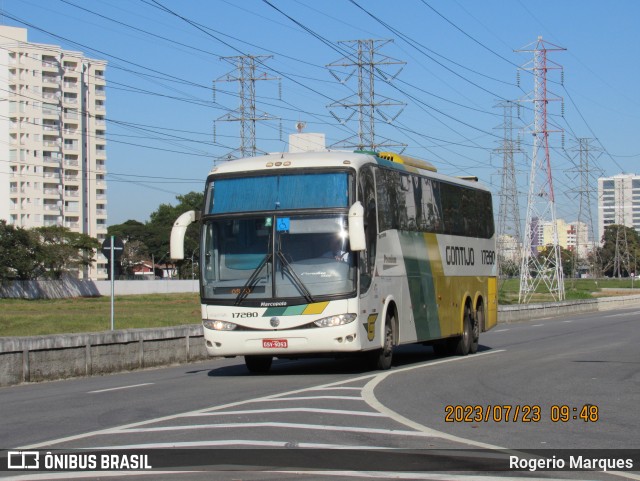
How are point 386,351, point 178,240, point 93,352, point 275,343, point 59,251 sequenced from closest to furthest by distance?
point 275,343, point 178,240, point 386,351, point 93,352, point 59,251

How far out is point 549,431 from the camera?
11078mm

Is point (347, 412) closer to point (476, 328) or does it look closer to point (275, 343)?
point (275, 343)

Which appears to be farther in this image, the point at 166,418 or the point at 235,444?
the point at 166,418

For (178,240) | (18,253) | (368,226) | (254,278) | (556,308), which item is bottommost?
(556,308)

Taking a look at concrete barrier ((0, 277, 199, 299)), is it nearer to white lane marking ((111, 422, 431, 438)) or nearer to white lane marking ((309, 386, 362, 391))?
white lane marking ((309, 386, 362, 391))

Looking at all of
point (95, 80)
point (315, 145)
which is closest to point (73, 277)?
point (95, 80)

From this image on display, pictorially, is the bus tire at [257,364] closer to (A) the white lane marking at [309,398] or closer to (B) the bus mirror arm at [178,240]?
(B) the bus mirror arm at [178,240]

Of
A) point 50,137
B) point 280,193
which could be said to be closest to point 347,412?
point 280,193

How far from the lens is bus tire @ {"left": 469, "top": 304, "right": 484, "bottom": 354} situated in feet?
82.2

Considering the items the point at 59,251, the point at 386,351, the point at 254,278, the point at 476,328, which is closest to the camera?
the point at 254,278

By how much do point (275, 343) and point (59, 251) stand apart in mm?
90509

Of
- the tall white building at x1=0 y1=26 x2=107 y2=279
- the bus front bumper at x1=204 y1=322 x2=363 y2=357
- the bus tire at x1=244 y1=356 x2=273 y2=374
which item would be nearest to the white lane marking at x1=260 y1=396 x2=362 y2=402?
the bus front bumper at x1=204 y1=322 x2=363 y2=357

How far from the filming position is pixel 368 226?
18391 millimetres

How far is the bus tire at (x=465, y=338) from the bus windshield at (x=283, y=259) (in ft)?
24.2
